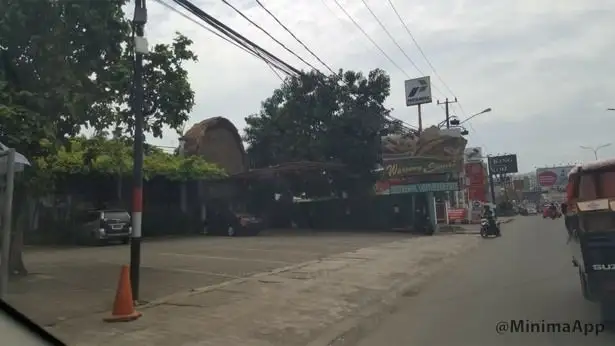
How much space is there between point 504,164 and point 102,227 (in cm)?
6481

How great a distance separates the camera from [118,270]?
14750 mm

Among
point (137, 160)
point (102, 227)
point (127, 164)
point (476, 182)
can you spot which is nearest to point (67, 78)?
point (137, 160)

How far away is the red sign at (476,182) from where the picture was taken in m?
67.7

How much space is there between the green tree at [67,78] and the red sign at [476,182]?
57.9 m

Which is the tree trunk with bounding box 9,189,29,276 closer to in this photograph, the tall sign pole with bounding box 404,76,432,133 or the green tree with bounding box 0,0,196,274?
the green tree with bounding box 0,0,196,274

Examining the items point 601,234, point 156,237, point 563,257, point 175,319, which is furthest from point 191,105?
point 156,237

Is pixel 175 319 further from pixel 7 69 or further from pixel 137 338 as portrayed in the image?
pixel 7 69

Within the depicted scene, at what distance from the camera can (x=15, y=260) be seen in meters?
13.0

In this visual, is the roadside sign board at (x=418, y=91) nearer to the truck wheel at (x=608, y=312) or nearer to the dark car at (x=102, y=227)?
the dark car at (x=102, y=227)

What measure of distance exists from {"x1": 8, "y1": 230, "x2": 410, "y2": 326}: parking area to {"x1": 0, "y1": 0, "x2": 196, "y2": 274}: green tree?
189 cm

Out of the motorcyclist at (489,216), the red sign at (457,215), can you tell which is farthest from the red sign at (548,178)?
the motorcyclist at (489,216)

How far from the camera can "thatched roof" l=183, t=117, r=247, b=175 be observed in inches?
1483

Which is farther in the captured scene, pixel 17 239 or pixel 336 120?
pixel 336 120

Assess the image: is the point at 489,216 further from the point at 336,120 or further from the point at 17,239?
the point at 17,239
